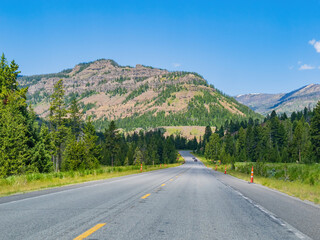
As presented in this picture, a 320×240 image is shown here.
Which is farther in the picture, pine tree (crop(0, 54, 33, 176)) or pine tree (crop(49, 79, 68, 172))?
pine tree (crop(49, 79, 68, 172))

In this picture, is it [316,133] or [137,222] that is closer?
[137,222]

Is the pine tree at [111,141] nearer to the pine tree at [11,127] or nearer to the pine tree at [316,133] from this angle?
the pine tree at [11,127]

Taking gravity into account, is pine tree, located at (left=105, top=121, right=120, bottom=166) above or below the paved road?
above

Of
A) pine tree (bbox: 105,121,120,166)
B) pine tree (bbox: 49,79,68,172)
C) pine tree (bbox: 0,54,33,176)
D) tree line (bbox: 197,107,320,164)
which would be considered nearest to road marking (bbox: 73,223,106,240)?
pine tree (bbox: 0,54,33,176)

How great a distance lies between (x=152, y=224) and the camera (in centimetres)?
593

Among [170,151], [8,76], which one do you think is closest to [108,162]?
[170,151]

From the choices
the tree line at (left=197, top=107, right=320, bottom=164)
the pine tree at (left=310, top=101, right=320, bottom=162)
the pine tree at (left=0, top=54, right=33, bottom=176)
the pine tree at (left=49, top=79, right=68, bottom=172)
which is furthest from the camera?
the tree line at (left=197, top=107, right=320, bottom=164)

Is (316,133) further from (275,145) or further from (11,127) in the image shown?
(11,127)

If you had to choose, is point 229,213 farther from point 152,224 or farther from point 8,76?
point 8,76

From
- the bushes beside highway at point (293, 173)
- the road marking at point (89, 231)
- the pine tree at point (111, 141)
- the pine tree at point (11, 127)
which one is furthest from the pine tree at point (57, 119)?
the road marking at point (89, 231)

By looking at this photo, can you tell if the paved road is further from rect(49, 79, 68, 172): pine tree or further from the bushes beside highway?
rect(49, 79, 68, 172): pine tree

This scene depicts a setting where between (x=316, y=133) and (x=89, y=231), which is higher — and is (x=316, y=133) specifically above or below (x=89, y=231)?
above

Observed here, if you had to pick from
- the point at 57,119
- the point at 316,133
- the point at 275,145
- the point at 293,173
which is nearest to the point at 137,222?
the point at 293,173

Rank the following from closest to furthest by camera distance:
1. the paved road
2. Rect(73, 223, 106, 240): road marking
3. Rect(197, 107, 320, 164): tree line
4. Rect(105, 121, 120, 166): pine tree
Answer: Rect(73, 223, 106, 240): road marking
the paved road
Rect(197, 107, 320, 164): tree line
Rect(105, 121, 120, 166): pine tree
